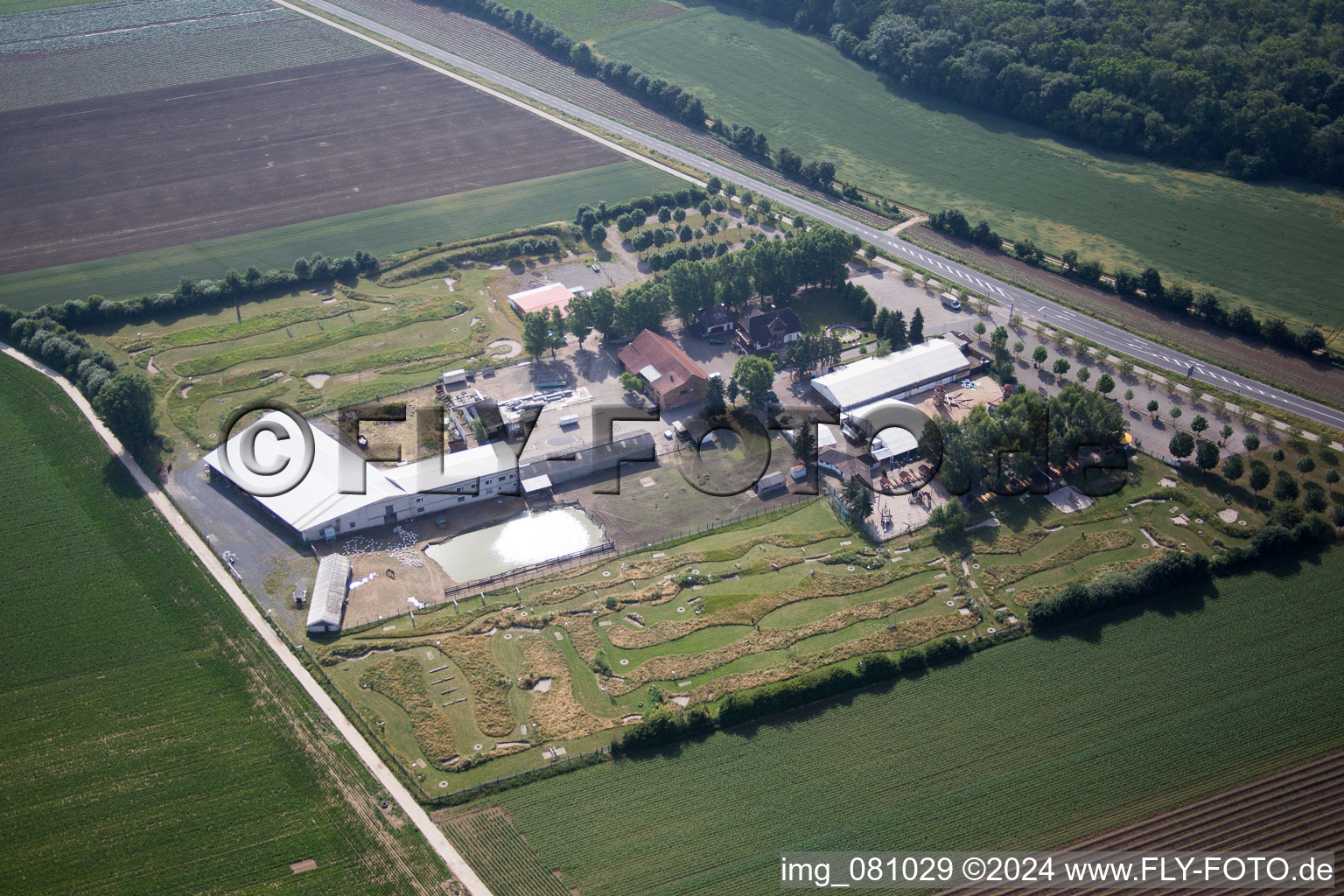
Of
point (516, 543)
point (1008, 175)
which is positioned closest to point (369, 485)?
point (516, 543)

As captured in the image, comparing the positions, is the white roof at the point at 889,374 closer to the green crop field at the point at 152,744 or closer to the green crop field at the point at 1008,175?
the green crop field at the point at 1008,175

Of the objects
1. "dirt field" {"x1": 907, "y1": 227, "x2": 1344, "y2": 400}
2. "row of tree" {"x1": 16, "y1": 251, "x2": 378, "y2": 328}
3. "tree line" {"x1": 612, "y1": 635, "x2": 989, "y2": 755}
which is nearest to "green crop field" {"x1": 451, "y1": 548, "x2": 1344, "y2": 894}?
"tree line" {"x1": 612, "y1": 635, "x2": 989, "y2": 755}

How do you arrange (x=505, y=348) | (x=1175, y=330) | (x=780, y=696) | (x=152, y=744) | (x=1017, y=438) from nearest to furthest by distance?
1. (x=152, y=744)
2. (x=780, y=696)
3. (x=1017, y=438)
4. (x=505, y=348)
5. (x=1175, y=330)

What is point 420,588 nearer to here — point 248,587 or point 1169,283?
point 248,587

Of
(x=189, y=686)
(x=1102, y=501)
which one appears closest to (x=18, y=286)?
(x=189, y=686)

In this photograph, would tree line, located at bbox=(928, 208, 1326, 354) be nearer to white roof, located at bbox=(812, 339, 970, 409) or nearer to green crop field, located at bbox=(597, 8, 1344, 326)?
green crop field, located at bbox=(597, 8, 1344, 326)

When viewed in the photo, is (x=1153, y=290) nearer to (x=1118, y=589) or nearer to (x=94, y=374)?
(x=1118, y=589)
